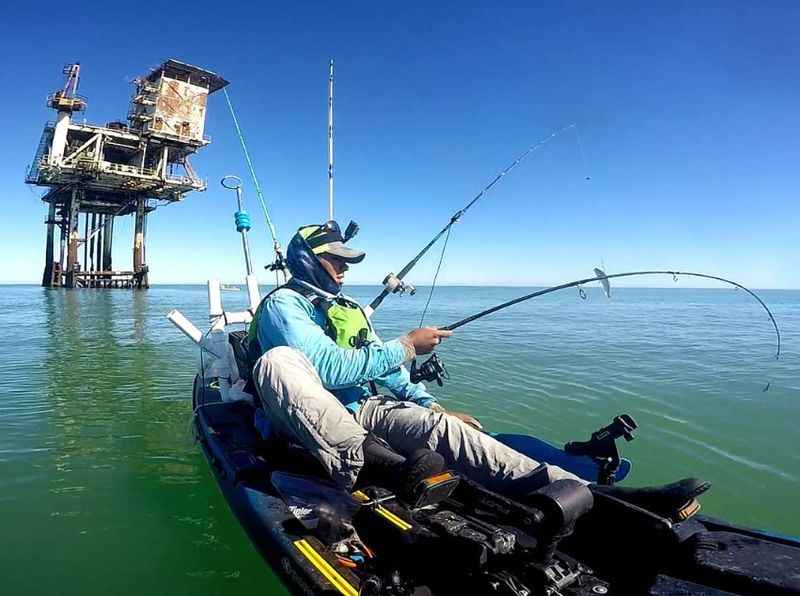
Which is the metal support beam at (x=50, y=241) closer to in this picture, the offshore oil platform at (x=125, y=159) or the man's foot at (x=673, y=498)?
the offshore oil platform at (x=125, y=159)

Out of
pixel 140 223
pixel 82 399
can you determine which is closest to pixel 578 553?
pixel 82 399

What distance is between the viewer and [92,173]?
1510 inches

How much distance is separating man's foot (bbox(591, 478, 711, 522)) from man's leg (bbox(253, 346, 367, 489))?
5.39 ft

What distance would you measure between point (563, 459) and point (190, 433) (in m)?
4.89

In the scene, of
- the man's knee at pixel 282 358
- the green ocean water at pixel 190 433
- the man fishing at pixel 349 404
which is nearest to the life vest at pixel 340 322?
the man fishing at pixel 349 404

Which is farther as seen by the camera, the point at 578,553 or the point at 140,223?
the point at 140,223

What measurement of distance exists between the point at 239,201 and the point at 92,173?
1559 inches

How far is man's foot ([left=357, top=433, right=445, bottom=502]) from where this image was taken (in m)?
2.98

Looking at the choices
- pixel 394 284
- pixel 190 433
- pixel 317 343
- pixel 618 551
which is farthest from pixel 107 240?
pixel 618 551

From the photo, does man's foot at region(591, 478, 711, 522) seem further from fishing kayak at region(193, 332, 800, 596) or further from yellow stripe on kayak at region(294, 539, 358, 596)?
yellow stripe on kayak at region(294, 539, 358, 596)

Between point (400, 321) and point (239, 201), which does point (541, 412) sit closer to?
point (239, 201)

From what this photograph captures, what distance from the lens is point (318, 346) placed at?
11.3 feet

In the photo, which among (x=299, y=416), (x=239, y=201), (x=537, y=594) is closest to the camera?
(x=537, y=594)

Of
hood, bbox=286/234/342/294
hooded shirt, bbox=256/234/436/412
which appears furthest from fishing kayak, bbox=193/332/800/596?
hood, bbox=286/234/342/294
